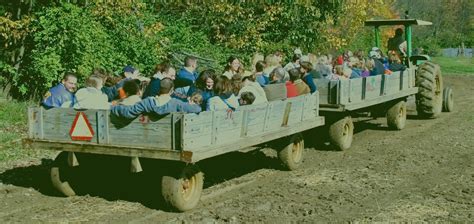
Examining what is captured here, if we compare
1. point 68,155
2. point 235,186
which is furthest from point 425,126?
point 68,155

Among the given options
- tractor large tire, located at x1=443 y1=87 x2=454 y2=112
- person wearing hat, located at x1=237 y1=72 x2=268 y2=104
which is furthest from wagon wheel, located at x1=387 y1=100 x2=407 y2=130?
person wearing hat, located at x1=237 y1=72 x2=268 y2=104

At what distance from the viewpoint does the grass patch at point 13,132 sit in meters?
10.4

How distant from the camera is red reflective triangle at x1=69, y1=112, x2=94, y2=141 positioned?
284 inches

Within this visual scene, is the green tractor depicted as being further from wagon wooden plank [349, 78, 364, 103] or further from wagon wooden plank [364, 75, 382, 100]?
wagon wooden plank [349, 78, 364, 103]

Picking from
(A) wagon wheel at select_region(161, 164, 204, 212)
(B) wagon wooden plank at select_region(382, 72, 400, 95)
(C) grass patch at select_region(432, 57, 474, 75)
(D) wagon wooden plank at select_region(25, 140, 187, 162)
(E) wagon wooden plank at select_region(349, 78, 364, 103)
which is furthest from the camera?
(C) grass patch at select_region(432, 57, 474, 75)

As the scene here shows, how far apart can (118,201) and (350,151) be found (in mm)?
4981

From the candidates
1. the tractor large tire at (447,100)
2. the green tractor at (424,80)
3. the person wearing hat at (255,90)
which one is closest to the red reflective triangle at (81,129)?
the person wearing hat at (255,90)

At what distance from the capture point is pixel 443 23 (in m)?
73.1

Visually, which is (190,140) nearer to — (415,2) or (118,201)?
(118,201)

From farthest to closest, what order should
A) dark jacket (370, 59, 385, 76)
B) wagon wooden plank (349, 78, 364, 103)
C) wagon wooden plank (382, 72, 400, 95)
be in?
dark jacket (370, 59, 385, 76) < wagon wooden plank (382, 72, 400, 95) < wagon wooden plank (349, 78, 364, 103)

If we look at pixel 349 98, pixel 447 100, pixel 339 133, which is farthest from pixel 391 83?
pixel 447 100

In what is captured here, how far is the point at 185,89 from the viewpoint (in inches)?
359

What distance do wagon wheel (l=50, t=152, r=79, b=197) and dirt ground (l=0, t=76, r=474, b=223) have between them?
0.45 feet

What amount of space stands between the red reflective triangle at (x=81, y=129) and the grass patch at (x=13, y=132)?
2191mm
